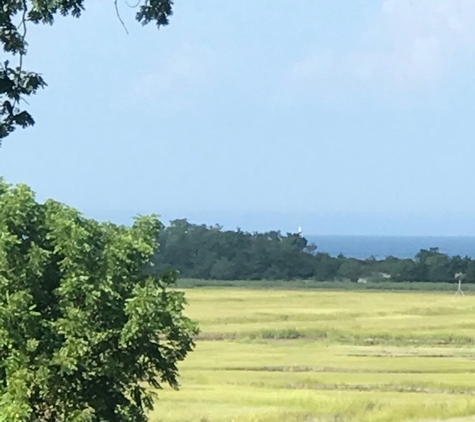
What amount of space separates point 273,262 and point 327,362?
50.5 meters

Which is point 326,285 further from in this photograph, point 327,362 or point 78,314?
point 78,314

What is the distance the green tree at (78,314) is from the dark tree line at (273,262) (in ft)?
206

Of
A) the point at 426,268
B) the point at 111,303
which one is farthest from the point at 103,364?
the point at 426,268

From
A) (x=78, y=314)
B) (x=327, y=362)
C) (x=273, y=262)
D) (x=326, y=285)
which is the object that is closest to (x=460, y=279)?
(x=326, y=285)

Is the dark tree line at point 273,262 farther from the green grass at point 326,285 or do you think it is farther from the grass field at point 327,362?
the grass field at point 327,362

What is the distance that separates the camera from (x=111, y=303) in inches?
412

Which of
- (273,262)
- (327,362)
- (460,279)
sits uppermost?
(273,262)

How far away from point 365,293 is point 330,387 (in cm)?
3761

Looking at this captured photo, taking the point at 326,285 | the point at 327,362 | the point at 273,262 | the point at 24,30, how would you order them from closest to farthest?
the point at 24,30
the point at 327,362
the point at 326,285
the point at 273,262

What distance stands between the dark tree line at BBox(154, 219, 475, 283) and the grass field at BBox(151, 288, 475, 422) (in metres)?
18.9

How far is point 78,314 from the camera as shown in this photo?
1023cm

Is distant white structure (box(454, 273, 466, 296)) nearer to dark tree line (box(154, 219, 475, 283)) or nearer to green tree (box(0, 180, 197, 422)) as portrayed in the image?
dark tree line (box(154, 219, 475, 283))

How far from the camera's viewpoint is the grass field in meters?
20.2

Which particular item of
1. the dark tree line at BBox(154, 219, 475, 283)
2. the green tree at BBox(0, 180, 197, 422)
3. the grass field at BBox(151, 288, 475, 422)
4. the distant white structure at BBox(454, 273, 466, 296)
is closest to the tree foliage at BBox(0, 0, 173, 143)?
the green tree at BBox(0, 180, 197, 422)
